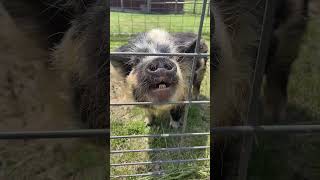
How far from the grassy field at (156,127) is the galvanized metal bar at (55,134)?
1362mm

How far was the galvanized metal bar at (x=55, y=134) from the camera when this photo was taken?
21.8 inches

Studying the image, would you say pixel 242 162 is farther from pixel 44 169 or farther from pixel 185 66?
pixel 185 66

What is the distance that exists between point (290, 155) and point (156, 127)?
196 cm

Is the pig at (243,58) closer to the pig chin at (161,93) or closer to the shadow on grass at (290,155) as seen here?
the shadow on grass at (290,155)

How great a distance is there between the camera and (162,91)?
1.91 m

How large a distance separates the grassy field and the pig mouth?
0.74 feet

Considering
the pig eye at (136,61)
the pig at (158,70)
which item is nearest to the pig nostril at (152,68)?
the pig at (158,70)

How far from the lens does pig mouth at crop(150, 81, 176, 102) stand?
1.90 m

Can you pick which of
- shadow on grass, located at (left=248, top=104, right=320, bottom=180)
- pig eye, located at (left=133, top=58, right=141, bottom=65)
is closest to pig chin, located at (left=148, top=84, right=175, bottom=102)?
pig eye, located at (left=133, top=58, right=141, bottom=65)

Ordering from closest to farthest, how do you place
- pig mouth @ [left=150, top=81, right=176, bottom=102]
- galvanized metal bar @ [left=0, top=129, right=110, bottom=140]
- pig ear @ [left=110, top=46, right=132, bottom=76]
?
galvanized metal bar @ [left=0, top=129, right=110, bottom=140] < pig mouth @ [left=150, top=81, right=176, bottom=102] < pig ear @ [left=110, top=46, right=132, bottom=76]

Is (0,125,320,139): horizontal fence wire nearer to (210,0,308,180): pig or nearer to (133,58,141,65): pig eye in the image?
(210,0,308,180): pig

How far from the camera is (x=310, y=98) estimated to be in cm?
61

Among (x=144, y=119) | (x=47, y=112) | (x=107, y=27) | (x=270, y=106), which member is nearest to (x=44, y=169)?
(x=47, y=112)

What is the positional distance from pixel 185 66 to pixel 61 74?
1496mm
